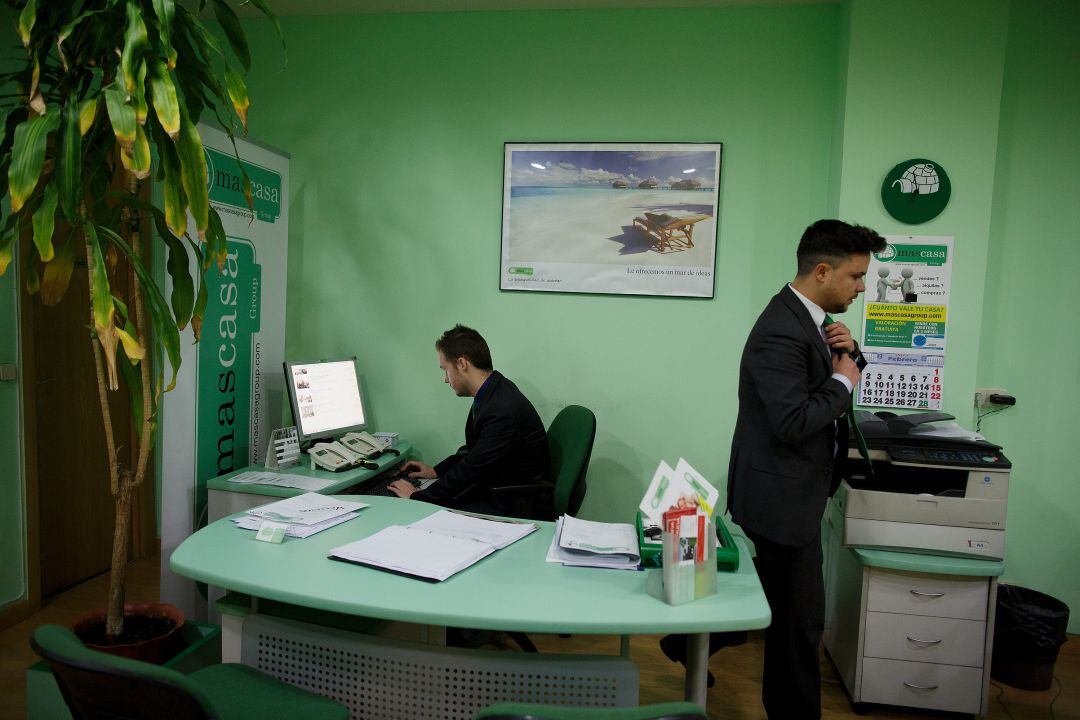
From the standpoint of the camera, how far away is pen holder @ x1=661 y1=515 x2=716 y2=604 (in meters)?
1.44

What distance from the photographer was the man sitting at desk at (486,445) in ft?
8.79

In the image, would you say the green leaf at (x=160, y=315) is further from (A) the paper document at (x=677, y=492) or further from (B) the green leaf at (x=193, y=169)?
(A) the paper document at (x=677, y=492)

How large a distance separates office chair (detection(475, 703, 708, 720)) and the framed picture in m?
2.38

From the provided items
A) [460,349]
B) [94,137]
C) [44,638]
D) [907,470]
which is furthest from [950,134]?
[44,638]

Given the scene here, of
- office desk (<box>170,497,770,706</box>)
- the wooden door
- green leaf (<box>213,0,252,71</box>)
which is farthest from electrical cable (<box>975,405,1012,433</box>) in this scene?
the wooden door

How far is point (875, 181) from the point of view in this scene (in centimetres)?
285

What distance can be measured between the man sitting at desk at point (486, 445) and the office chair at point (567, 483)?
0.02m

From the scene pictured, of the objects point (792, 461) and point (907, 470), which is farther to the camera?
point (907, 470)

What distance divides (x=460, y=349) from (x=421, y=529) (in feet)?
3.47

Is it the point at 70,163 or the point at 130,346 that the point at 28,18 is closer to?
the point at 70,163

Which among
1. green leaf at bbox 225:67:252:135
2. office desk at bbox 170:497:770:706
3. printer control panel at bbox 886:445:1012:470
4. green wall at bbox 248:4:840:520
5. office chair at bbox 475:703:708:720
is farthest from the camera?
green wall at bbox 248:4:840:520

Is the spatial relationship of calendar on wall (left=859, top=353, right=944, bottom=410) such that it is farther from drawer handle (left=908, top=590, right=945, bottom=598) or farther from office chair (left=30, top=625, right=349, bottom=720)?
office chair (left=30, top=625, right=349, bottom=720)

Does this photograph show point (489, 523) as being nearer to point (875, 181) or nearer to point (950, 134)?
point (875, 181)

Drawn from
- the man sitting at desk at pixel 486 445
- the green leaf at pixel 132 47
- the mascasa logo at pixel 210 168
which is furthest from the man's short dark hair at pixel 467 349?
the green leaf at pixel 132 47
